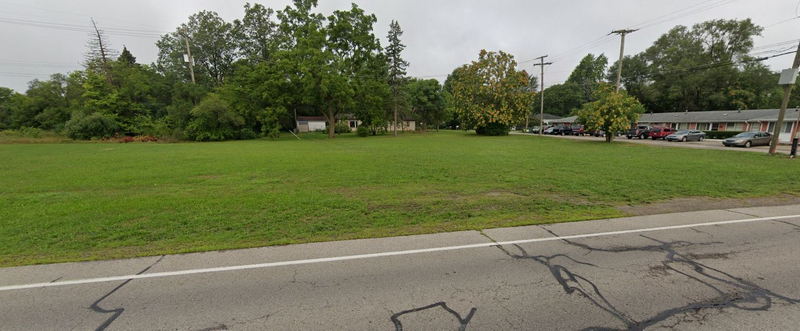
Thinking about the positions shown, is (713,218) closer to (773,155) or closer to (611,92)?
(773,155)

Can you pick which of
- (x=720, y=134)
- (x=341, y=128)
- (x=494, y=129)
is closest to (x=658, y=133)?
(x=720, y=134)

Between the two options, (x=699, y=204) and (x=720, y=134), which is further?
(x=720, y=134)

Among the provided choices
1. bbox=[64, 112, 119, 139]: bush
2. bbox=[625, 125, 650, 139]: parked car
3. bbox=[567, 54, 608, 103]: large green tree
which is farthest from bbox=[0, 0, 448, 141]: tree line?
bbox=[567, 54, 608, 103]: large green tree

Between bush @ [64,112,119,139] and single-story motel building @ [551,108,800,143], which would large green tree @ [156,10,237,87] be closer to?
bush @ [64,112,119,139]

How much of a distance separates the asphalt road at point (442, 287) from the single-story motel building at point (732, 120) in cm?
3706

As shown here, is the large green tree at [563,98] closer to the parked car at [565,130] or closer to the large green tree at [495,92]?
the parked car at [565,130]

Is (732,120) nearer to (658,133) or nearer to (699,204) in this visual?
(658,133)

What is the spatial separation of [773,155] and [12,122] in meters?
79.5

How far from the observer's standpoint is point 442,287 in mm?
3590

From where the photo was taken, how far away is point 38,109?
40312 mm

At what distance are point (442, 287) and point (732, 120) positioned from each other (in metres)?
53.3

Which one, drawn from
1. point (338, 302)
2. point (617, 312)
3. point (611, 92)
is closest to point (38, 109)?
point (338, 302)

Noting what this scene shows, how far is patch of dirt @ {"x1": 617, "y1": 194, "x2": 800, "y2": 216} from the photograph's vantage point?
6914 millimetres

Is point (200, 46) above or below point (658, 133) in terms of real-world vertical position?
above
